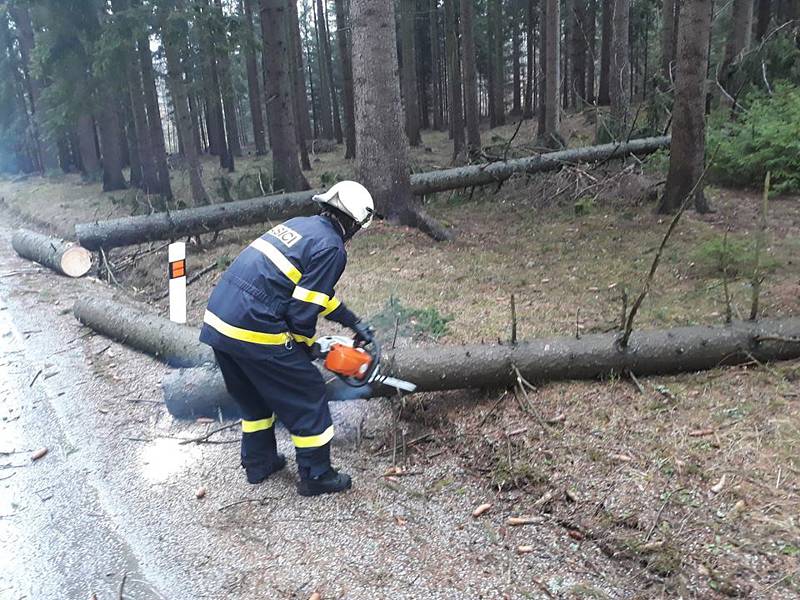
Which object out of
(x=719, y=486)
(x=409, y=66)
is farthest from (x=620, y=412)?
(x=409, y=66)

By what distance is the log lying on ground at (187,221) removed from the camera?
10.1 metres

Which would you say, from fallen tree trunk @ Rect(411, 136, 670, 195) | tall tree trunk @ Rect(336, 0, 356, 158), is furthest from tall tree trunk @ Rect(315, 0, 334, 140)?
fallen tree trunk @ Rect(411, 136, 670, 195)

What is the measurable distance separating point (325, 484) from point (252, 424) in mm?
644

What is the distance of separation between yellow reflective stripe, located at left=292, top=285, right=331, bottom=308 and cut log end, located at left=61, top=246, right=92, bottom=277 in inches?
310

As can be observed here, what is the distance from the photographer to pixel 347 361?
3928 mm

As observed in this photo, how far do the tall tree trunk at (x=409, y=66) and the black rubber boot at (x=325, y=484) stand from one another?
17519mm

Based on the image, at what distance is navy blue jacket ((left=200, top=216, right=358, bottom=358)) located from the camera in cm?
372

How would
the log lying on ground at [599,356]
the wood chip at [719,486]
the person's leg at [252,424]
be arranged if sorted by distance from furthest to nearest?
the log lying on ground at [599,356] < the person's leg at [252,424] < the wood chip at [719,486]

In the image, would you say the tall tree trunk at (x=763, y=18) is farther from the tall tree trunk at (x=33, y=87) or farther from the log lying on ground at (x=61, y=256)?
the tall tree trunk at (x=33, y=87)

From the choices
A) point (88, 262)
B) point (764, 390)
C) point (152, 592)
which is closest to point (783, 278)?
point (764, 390)

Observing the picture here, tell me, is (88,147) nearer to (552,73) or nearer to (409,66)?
(409,66)

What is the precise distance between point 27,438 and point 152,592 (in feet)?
7.98

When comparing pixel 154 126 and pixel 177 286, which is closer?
pixel 177 286

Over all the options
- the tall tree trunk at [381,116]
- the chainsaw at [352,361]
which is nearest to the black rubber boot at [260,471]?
the chainsaw at [352,361]
